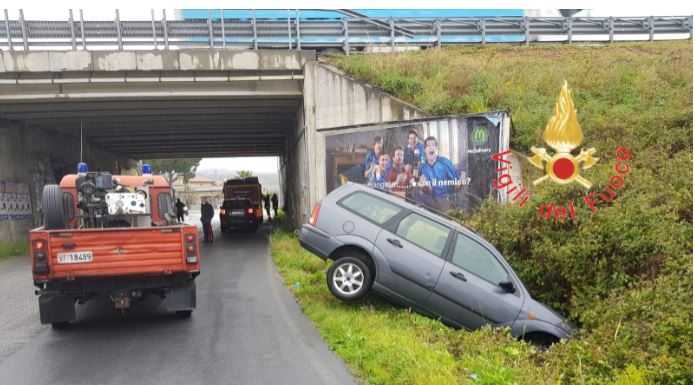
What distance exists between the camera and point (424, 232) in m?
6.95

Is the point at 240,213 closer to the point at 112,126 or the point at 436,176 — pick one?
the point at 112,126

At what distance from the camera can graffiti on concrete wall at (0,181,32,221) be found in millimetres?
16188

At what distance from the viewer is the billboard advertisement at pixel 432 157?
12.5m

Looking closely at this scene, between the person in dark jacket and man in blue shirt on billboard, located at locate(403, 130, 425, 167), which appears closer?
man in blue shirt on billboard, located at locate(403, 130, 425, 167)

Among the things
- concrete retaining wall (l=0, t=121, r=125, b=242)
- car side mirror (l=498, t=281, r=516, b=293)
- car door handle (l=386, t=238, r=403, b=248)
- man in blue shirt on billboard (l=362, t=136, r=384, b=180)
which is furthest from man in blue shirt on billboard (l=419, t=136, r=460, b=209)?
concrete retaining wall (l=0, t=121, r=125, b=242)

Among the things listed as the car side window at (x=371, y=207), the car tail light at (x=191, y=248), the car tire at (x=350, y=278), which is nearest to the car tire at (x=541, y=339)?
the car tire at (x=350, y=278)

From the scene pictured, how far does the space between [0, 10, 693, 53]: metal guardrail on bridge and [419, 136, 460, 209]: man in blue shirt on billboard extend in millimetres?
5361

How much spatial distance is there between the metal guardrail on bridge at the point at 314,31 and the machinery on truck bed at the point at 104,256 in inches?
368

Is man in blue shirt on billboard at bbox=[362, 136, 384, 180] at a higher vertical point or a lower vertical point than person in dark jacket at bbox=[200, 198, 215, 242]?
higher

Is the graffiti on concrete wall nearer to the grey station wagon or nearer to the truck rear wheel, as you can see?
the truck rear wheel

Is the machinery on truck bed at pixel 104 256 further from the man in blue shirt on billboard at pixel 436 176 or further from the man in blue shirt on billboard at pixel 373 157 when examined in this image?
the man in blue shirt on billboard at pixel 436 176

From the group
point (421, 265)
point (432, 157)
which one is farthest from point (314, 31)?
point (421, 265)

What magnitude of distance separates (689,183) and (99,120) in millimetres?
19465

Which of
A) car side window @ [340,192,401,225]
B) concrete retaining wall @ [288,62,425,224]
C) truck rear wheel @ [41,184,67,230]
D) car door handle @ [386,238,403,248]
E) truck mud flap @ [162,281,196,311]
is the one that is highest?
concrete retaining wall @ [288,62,425,224]
